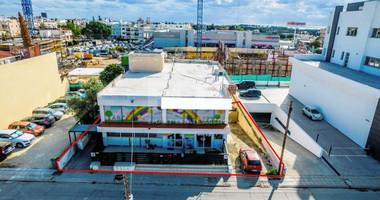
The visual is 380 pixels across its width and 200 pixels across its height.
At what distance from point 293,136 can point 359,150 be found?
219 inches

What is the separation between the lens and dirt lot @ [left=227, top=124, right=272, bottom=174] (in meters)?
18.2

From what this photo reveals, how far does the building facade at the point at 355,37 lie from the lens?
22.6 m

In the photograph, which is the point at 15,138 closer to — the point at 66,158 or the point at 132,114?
the point at 66,158

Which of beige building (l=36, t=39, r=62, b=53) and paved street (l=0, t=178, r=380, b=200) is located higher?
beige building (l=36, t=39, r=62, b=53)

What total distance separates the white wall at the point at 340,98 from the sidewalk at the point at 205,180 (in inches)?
209

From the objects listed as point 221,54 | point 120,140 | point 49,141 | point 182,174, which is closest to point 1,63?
point 49,141

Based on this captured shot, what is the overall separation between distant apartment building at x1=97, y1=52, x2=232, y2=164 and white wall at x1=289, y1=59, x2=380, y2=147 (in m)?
11.9

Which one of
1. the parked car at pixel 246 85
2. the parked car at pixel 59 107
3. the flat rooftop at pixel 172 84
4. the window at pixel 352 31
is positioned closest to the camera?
the flat rooftop at pixel 172 84

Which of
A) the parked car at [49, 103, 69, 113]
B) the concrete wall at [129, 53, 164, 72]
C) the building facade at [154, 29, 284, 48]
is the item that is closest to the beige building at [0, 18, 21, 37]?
the building facade at [154, 29, 284, 48]

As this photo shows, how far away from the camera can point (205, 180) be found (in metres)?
16.6

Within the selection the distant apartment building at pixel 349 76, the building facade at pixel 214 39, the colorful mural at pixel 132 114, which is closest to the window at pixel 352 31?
the distant apartment building at pixel 349 76

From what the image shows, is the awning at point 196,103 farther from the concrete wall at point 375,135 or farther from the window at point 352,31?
the window at point 352,31

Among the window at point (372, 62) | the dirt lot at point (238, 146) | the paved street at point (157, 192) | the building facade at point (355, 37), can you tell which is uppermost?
the building facade at point (355, 37)

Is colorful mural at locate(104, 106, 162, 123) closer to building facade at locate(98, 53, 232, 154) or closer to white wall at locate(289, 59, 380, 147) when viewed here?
building facade at locate(98, 53, 232, 154)
